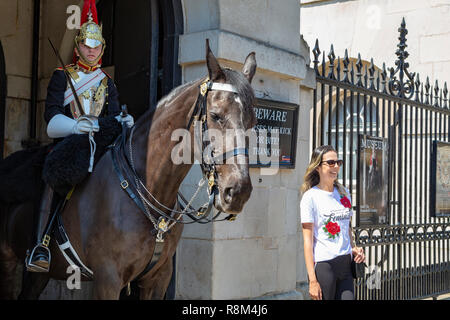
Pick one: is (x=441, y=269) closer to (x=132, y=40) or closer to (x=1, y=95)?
(x=132, y=40)

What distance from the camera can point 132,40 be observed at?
598cm

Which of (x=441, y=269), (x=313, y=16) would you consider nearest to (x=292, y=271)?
(x=441, y=269)

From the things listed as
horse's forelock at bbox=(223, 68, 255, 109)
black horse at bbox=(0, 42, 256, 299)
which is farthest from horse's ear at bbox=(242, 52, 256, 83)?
horse's forelock at bbox=(223, 68, 255, 109)

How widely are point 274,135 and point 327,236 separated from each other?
1631mm

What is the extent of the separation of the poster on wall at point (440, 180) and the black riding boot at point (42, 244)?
20.4 feet

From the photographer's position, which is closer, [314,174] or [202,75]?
[314,174]

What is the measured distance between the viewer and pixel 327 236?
442cm

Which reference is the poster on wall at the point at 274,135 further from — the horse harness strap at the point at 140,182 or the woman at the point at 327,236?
the horse harness strap at the point at 140,182

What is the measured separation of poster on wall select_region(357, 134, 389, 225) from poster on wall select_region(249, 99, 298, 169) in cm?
135

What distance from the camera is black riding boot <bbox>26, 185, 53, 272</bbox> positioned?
3.92 m

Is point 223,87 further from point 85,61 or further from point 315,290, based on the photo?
point 315,290

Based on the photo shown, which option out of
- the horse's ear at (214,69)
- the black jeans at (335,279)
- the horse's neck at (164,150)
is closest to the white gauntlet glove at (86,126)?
the horse's neck at (164,150)

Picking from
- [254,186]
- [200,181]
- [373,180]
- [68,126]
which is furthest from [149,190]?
[373,180]

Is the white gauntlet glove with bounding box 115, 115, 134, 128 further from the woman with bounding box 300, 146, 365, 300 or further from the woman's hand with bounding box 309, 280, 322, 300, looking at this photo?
the woman's hand with bounding box 309, 280, 322, 300
